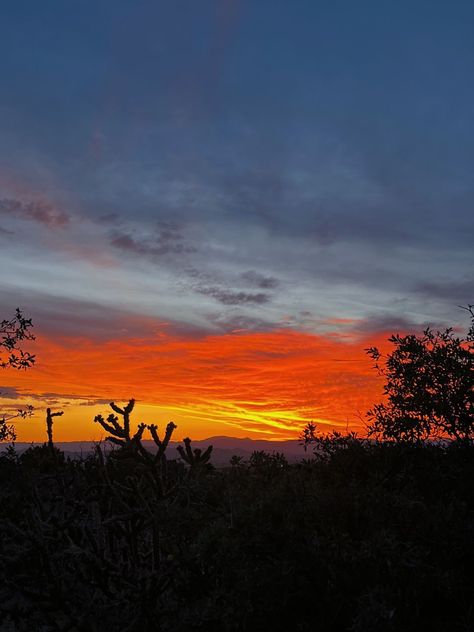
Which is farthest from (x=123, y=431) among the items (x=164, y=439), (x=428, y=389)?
(x=428, y=389)

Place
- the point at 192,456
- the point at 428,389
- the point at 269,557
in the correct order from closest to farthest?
1. the point at 269,557
2. the point at 192,456
3. the point at 428,389

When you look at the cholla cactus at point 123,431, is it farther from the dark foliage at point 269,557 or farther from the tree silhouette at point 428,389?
the tree silhouette at point 428,389

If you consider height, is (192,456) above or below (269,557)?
above

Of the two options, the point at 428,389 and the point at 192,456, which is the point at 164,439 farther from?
the point at 428,389

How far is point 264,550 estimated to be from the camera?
5.52m

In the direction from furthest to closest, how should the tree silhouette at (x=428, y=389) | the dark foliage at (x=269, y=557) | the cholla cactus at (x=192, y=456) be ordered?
the tree silhouette at (x=428, y=389)
the cholla cactus at (x=192, y=456)
the dark foliage at (x=269, y=557)

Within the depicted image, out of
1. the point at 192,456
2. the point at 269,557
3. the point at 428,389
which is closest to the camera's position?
the point at 269,557

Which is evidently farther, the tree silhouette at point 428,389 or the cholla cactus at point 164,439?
the tree silhouette at point 428,389

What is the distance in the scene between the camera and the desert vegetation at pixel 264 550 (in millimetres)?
4973

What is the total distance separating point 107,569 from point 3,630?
4.40 meters

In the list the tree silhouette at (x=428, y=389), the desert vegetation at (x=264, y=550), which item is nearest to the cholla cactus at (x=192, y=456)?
the desert vegetation at (x=264, y=550)

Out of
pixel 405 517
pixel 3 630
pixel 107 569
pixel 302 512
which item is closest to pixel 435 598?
pixel 405 517

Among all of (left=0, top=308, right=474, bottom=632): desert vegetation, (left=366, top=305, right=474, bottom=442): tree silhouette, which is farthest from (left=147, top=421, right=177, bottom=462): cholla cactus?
(left=366, top=305, right=474, bottom=442): tree silhouette

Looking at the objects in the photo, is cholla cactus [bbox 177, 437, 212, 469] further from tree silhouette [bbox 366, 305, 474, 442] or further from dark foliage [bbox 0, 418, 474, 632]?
tree silhouette [bbox 366, 305, 474, 442]
